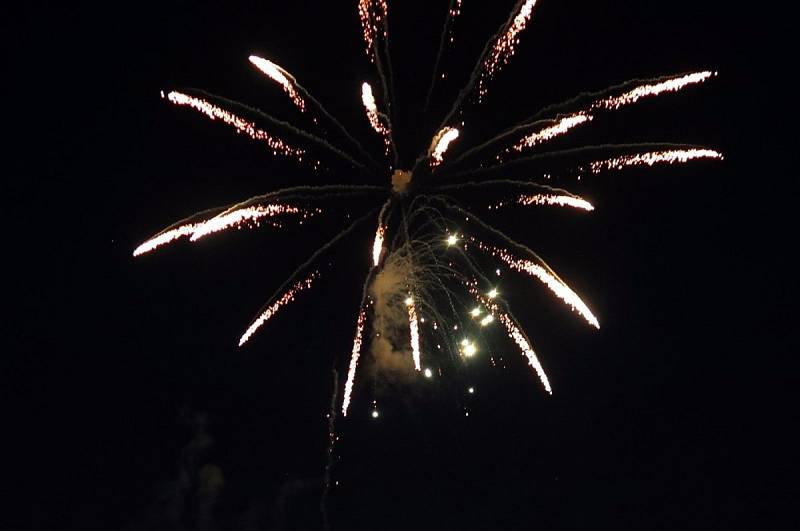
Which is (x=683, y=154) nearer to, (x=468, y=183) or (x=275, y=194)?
(x=468, y=183)

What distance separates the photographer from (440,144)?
1282 centimetres

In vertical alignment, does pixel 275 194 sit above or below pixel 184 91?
below

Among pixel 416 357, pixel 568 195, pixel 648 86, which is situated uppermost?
pixel 648 86

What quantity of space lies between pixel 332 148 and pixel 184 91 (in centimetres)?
230

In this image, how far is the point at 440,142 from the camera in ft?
42.1

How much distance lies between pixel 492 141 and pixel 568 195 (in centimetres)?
147

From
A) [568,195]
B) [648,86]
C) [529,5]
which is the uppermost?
[529,5]

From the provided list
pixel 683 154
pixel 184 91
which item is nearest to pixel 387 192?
pixel 184 91

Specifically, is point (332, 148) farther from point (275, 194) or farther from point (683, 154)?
point (683, 154)

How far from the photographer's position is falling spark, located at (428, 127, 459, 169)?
A: 41.7 feet

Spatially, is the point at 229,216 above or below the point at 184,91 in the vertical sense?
below

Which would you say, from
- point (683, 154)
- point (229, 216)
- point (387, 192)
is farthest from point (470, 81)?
point (229, 216)

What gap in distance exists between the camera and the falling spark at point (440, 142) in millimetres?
12695

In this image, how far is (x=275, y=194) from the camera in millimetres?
13305
